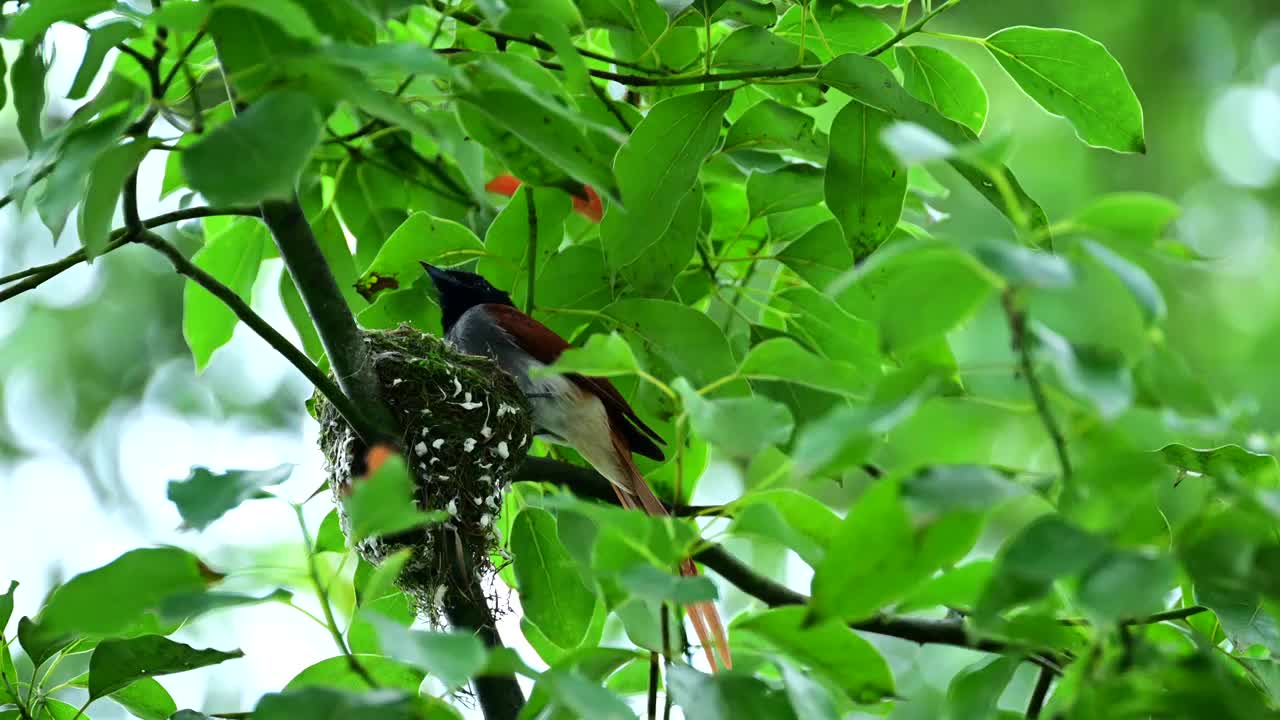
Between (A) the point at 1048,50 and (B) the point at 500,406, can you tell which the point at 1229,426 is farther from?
(B) the point at 500,406

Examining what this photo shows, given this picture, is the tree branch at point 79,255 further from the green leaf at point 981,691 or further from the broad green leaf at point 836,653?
the green leaf at point 981,691

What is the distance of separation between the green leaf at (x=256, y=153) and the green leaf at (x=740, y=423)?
45cm

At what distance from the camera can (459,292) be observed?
11.4 feet

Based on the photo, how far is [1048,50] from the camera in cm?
200

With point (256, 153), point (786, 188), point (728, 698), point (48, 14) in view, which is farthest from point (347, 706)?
point (786, 188)

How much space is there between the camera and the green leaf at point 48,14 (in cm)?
126

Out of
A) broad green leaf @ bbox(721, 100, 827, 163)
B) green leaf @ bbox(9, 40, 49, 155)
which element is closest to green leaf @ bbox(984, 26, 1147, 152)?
broad green leaf @ bbox(721, 100, 827, 163)

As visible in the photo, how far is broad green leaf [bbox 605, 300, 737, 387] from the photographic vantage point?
6.87ft

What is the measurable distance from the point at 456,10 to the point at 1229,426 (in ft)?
4.70

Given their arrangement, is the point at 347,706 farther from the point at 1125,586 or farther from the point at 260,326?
the point at 260,326

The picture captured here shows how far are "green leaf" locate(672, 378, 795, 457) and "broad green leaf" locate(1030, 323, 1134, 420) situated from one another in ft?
0.98

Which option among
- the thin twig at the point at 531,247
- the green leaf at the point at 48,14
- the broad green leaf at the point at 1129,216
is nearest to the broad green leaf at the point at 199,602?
the green leaf at the point at 48,14

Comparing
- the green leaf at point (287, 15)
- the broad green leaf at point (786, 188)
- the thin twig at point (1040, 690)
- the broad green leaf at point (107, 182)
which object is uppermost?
the green leaf at point (287, 15)

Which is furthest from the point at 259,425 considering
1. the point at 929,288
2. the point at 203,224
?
the point at 929,288
